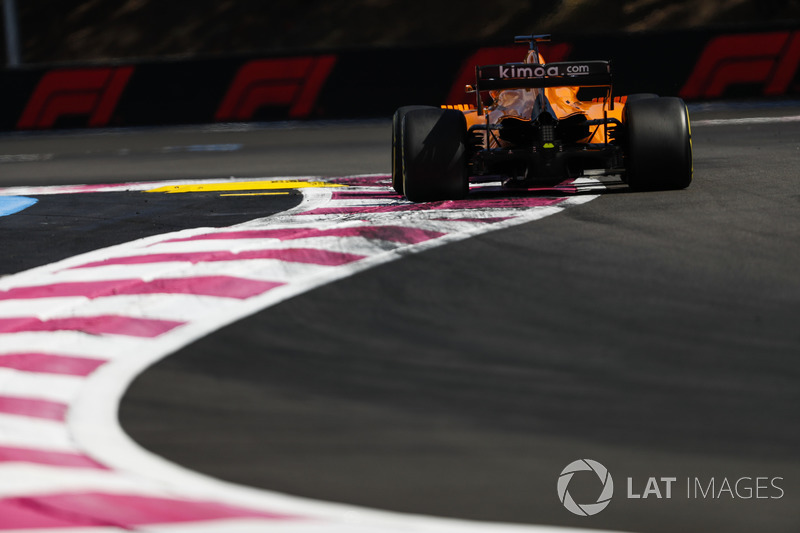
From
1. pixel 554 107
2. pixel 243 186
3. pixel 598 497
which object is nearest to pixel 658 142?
pixel 554 107

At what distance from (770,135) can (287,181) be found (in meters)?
6.38

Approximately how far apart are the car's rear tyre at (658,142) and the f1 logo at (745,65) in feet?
37.3

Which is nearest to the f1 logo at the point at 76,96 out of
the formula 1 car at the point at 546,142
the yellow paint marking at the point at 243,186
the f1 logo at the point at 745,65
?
the f1 logo at the point at 745,65

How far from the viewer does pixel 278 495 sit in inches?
147

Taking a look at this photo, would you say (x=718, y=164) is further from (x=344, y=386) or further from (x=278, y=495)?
(x=278, y=495)

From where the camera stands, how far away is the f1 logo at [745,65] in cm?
2048

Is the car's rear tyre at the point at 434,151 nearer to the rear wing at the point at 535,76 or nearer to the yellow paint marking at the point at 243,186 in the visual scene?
the rear wing at the point at 535,76

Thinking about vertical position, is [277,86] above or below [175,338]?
above

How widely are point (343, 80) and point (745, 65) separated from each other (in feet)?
21.7

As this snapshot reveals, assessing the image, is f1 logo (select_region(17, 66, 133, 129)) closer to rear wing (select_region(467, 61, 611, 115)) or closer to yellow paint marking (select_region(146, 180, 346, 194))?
yellow paint marking (select_region(146, 180, 346, 194))

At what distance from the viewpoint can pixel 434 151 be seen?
9.54m

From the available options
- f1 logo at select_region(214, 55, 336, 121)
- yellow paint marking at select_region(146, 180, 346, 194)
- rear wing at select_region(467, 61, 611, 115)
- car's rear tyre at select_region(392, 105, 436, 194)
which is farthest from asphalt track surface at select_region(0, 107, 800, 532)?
f1 logo at select_region(214, 55, 336, 121)

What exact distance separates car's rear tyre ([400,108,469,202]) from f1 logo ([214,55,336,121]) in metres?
12.1

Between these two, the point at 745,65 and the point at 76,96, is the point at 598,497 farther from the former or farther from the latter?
the point at 76,96
